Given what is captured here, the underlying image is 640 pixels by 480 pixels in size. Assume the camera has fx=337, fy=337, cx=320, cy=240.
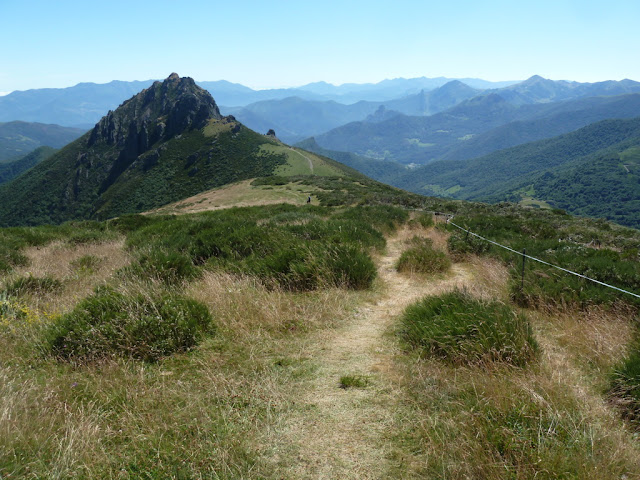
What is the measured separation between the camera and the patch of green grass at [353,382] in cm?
355

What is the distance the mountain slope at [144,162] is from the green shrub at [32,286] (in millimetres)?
92338

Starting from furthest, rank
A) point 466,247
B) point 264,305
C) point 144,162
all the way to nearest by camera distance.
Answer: point 144,162 → point 466,247 → point 264,305

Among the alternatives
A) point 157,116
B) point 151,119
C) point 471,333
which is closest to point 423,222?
point 471,333

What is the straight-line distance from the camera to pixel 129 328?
13.6 feet

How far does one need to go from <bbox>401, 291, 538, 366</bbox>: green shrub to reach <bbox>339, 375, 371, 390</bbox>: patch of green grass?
88cm

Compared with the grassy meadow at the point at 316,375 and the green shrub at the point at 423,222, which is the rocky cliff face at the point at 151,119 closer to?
the green shrub at the point at 423,222

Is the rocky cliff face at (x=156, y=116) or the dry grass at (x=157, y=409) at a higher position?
the rocky cliff face at (x=156, y=116)

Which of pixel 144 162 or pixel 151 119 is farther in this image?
pixel 151 119

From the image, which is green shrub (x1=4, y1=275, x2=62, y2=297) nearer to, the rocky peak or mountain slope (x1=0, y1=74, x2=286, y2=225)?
mountain slope (x1=0, y1=74, x2=286, y2=225)

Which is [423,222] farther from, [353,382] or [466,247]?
[353,382]

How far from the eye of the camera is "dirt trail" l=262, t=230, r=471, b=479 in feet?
8.45

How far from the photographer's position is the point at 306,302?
571 centimetres

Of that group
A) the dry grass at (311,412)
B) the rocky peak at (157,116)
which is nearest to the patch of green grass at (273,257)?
the dry grass at (311,412)

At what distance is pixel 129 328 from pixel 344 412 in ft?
9.24
